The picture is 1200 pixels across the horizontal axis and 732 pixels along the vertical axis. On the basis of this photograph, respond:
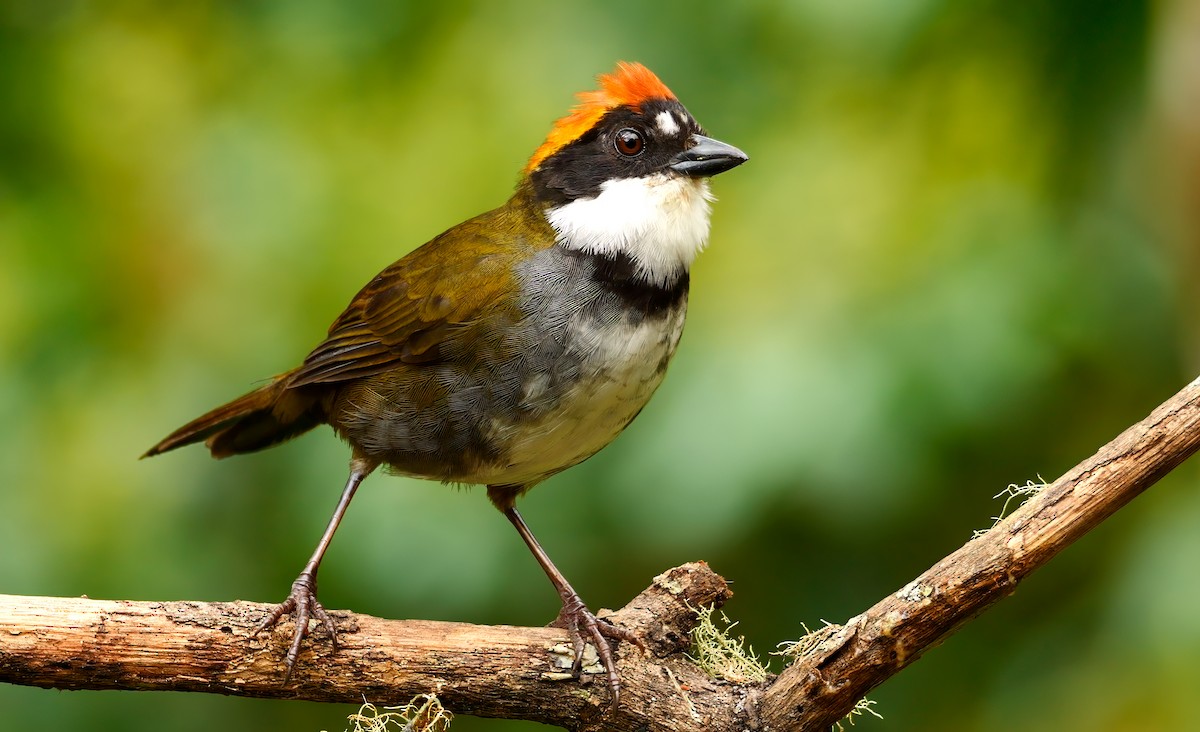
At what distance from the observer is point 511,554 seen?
4.16 metres

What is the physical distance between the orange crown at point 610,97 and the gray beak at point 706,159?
232 millimetres

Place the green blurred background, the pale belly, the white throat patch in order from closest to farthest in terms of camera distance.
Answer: the pale belly < the white throat patch < the green blurred background

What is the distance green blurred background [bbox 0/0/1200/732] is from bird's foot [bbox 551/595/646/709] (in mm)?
388

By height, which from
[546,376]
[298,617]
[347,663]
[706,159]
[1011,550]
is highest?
[706,159]

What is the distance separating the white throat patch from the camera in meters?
3.77

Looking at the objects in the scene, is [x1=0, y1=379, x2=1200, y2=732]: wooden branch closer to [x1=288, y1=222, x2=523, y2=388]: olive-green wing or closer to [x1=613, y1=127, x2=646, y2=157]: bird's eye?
[x1=288, y1=222, x2=523, y2=388]: olive-green wing

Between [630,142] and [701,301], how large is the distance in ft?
2.19

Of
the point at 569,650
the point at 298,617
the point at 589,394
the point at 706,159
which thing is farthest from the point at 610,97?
the point at 298,617

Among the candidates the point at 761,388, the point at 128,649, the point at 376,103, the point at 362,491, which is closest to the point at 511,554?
the point at 362,491

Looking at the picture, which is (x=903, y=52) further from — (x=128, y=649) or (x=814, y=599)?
(x=128, y=649)

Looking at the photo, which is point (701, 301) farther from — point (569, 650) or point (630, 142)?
point (569, 650)

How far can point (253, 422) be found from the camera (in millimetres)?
4344

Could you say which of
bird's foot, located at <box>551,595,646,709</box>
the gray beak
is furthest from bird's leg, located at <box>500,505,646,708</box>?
the gray beak

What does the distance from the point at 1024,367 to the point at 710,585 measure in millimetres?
1221
